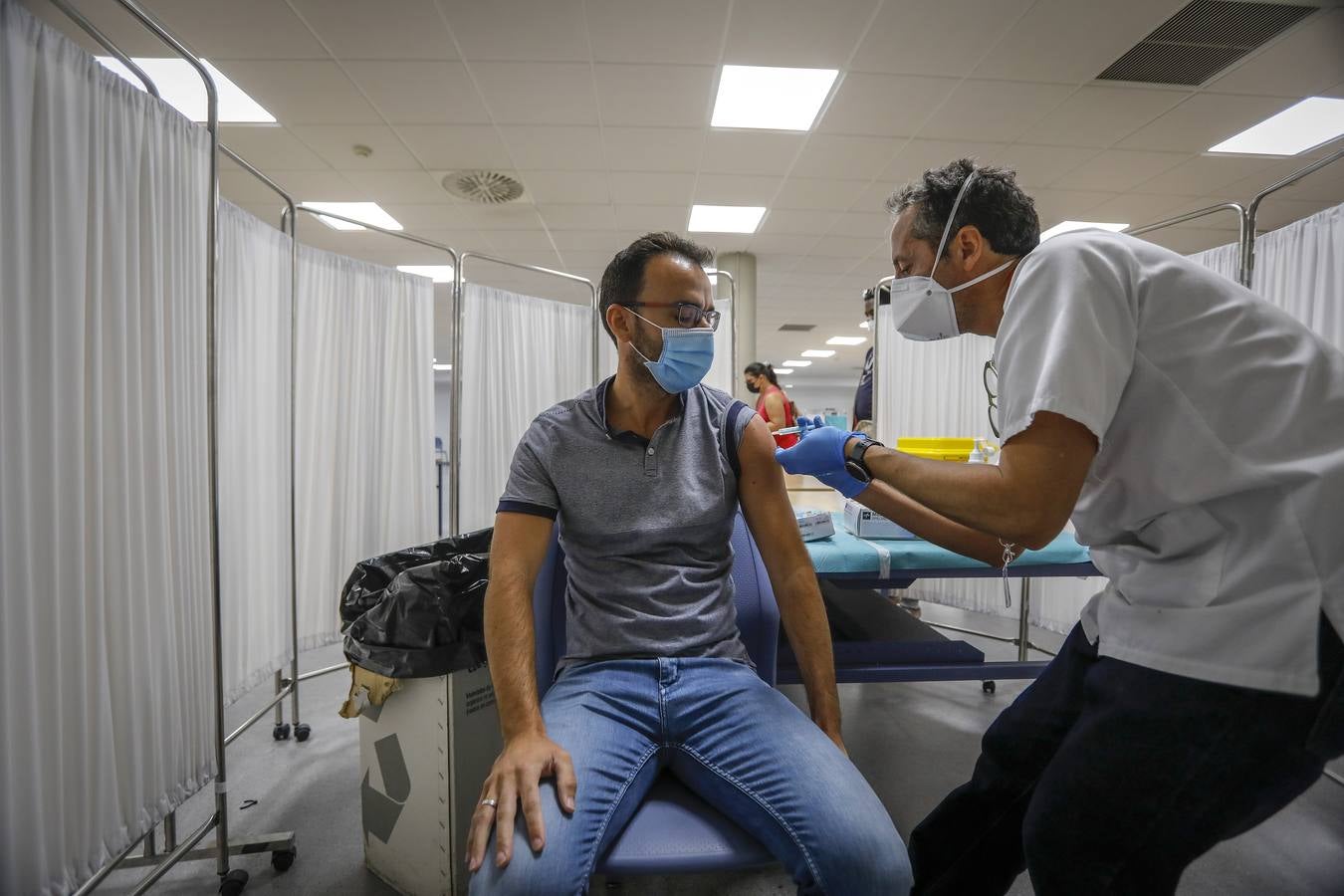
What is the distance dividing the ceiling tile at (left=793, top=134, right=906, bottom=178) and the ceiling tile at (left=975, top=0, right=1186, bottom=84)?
839mm

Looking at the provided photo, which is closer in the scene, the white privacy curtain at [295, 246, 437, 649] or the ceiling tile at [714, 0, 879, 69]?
the white privacy curtain at [295, 246, 437, 649]

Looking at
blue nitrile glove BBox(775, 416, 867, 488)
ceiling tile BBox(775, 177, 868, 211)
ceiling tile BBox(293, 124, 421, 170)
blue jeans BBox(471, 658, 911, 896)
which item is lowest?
blue jeans BBox(471, 658, 911, 896)

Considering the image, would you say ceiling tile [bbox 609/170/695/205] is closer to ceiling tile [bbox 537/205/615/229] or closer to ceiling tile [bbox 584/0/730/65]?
ceiling tile [bbox 537/205/615/229]

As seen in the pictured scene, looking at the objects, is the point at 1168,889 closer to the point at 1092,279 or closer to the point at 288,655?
the point at 1092,279

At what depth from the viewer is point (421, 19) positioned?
297cm

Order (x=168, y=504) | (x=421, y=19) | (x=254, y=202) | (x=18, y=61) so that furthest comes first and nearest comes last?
(x=254, y=202) < (x=421, y=19) < (x=168, y=504) < (x=18, y=61)

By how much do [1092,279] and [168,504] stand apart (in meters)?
1.76

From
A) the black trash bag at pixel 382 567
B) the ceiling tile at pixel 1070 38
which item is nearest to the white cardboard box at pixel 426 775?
the black trash bag at pixel 382 567

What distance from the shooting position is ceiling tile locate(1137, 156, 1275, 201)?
4328 millimetres

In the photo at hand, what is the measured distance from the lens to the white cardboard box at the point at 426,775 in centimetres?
144

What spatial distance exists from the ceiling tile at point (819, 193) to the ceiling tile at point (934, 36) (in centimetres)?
140

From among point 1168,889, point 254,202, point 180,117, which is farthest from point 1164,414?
point 254,202

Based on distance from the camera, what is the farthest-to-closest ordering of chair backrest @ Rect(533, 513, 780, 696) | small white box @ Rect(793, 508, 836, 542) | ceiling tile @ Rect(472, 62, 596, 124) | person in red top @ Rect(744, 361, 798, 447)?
person in red top @ Rect(744, 361, 798, 447) < ceiling tile @ Rect(472, 62, 596, 124) < small white box @ Rect(793, 508, 836, 542) < chair backrest @ Rect(533, 513, 780, 696)

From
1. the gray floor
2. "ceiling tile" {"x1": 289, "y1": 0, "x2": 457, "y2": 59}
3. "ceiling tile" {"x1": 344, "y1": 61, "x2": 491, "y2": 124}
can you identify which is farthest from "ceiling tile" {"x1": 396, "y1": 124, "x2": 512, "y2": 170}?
the gray floor
